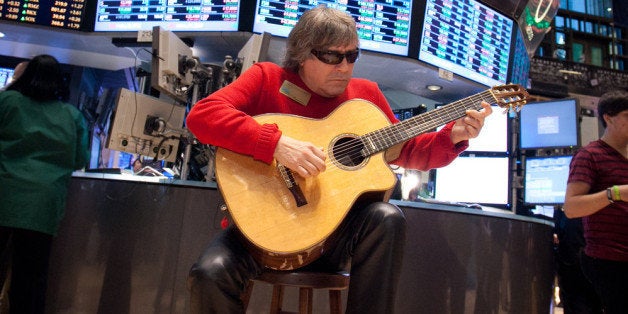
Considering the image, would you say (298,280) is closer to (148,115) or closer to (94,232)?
(94,232)

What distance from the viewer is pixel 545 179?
161 inches

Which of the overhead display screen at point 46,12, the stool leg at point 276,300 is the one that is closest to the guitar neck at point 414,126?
the stool leg at point 276,300

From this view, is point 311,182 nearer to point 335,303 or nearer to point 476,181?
point 335,303

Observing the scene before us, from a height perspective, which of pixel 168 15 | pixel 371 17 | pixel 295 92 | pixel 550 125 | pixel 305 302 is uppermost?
pixel 371 17

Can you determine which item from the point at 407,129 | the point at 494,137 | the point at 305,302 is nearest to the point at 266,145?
the point at 407,129

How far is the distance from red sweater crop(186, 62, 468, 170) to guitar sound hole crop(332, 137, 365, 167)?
0.24m

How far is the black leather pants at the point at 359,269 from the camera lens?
1.41 meters

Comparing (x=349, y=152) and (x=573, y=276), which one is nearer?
(x=349, y=152)

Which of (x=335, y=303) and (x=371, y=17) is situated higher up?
(x=371, y=17)

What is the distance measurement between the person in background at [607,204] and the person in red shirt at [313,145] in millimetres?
1119

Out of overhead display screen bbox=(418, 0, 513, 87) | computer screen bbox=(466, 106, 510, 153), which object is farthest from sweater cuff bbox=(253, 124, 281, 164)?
computer screen bbox=(466, 106, 510, 153)

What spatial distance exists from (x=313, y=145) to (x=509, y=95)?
924mm

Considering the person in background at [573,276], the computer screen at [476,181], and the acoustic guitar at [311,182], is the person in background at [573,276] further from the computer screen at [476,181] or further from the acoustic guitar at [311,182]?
the acoustic guitar at [311,182]

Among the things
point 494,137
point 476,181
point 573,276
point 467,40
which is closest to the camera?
point 573,276
